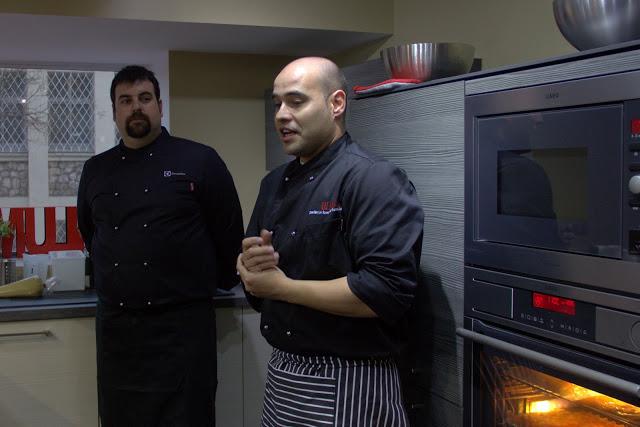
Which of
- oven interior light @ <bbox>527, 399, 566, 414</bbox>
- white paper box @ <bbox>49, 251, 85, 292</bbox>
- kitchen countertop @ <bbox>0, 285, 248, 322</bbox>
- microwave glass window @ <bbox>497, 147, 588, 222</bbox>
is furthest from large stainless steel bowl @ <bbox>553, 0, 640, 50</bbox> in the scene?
white paper box @ <bbox>49, 251, 85, 292</bbox>

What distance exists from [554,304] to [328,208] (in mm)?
508

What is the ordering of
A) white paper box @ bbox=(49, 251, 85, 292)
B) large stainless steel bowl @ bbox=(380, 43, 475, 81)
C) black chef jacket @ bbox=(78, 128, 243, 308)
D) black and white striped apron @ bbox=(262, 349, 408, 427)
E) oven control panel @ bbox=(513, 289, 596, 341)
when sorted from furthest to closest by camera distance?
white paper box @ bbox=(49, 251, 85, 292), black chef jacket @ bbox=(78, 128, 243, 308), large stainless steel bowl @ bbox=(380, 43, 475, 81), black and white striped apron @ bbox=(262, 349, 408, 427), oven control panel @ bbox=(513, 289, 596, 341)

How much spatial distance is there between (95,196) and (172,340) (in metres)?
0.52

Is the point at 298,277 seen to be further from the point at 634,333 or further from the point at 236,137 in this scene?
the point at 236,137

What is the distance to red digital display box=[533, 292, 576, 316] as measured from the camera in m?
1.32

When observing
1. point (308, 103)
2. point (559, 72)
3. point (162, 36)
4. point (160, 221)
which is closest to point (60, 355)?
point (160, 221)

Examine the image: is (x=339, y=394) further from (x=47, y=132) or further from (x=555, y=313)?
(x=47, y=132)

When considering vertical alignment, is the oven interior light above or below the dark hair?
below

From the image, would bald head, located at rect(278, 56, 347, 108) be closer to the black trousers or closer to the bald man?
the bald man

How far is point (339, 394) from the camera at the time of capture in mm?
1597

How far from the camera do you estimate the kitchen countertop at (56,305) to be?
248cm

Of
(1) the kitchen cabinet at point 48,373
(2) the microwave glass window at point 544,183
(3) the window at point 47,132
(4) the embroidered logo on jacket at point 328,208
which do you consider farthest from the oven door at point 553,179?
(3) the window at point 47,132

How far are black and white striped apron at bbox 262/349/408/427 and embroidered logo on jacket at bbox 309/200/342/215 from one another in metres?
0.31

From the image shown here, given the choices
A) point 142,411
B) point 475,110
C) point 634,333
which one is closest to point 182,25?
point 142,411
